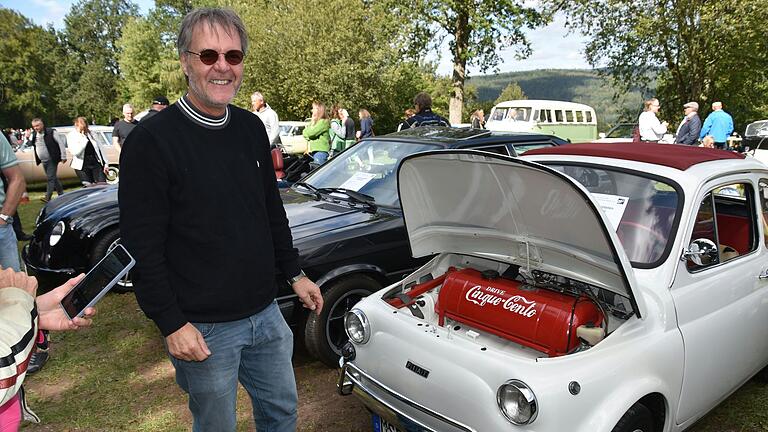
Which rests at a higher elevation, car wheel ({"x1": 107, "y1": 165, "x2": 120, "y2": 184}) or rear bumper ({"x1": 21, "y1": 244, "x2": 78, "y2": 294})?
car wheel ({"x1": 107, "y1": 165, "x2": 120, "y2": 184})

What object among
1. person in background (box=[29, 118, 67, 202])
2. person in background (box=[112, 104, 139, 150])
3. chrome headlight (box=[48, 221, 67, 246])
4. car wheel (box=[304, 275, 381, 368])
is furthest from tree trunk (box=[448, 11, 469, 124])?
car wheel (box=[304, 275, 381, 368])

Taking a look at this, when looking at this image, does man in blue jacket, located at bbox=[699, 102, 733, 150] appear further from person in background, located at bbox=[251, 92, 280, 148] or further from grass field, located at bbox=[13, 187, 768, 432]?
grass field, located at bbox=[13, 187, 768, 432]

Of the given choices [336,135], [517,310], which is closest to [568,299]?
[517,310]

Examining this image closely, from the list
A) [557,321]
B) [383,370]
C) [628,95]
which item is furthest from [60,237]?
[628,95]

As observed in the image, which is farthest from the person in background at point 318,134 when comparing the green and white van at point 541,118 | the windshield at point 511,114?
the windshield at point 511,114

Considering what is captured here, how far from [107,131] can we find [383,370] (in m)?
14.5

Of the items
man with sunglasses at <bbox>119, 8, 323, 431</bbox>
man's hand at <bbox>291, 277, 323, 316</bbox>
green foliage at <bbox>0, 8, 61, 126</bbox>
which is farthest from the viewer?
green foliage at <bbox>0, 8, 61, 126</bbox>

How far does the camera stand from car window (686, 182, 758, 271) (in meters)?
2.85

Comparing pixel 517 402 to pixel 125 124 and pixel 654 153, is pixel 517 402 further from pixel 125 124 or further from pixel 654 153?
pixel 125 124

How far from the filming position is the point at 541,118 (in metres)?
22.1

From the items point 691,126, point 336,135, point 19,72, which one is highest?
point 19,72

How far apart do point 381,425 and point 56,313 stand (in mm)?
1707

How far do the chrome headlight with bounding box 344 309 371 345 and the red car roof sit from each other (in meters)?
1.80

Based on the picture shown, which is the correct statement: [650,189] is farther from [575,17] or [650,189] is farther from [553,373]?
[575,17]
